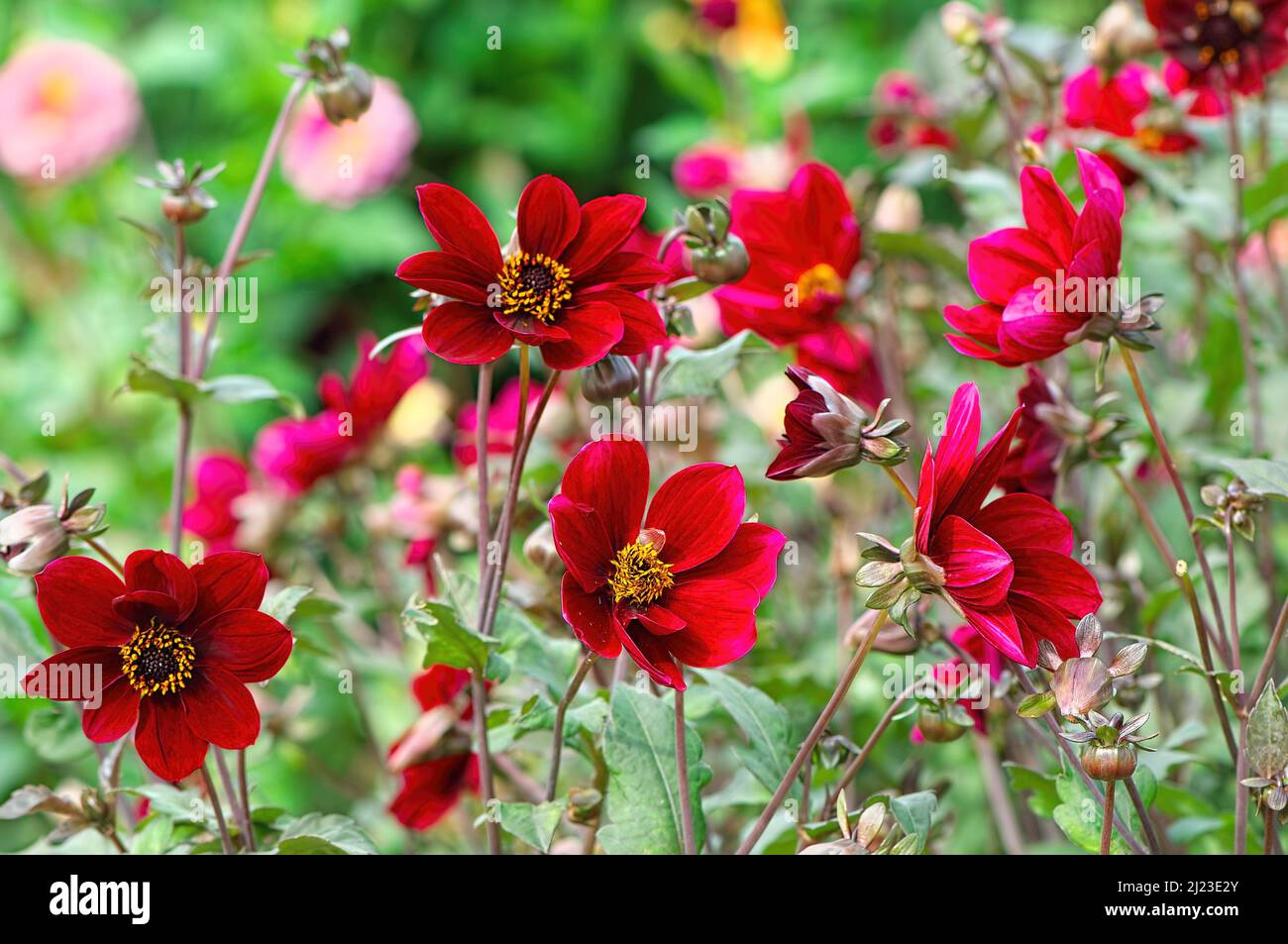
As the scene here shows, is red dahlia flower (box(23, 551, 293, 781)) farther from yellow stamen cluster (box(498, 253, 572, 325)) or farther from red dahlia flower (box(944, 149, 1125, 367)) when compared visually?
red dahlia flower (box(944, 149, 1125, 367))

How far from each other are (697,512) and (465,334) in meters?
0.09

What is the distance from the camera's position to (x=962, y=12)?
62cm

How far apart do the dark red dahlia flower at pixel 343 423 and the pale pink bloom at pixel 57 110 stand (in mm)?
903

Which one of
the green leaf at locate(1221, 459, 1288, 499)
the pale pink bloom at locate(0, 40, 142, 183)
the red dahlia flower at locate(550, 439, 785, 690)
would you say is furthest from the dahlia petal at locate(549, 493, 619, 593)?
the pale pink bloom at locate(0, 40, 142, 183)

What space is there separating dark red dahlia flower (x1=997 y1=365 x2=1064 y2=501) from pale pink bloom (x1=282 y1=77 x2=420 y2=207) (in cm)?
114

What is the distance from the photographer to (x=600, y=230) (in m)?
0.41

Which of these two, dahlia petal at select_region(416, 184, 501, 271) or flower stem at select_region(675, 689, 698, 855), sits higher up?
dahlia petal at select_region(416, 184, 501, 271)

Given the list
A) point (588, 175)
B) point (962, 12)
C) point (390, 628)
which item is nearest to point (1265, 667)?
point (962, 12)

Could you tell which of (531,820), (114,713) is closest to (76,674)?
(114,713)

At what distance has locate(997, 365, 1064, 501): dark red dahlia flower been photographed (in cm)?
47

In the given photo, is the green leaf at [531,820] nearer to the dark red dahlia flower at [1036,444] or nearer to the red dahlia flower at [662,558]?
the red dahlia flower at [662,558]
